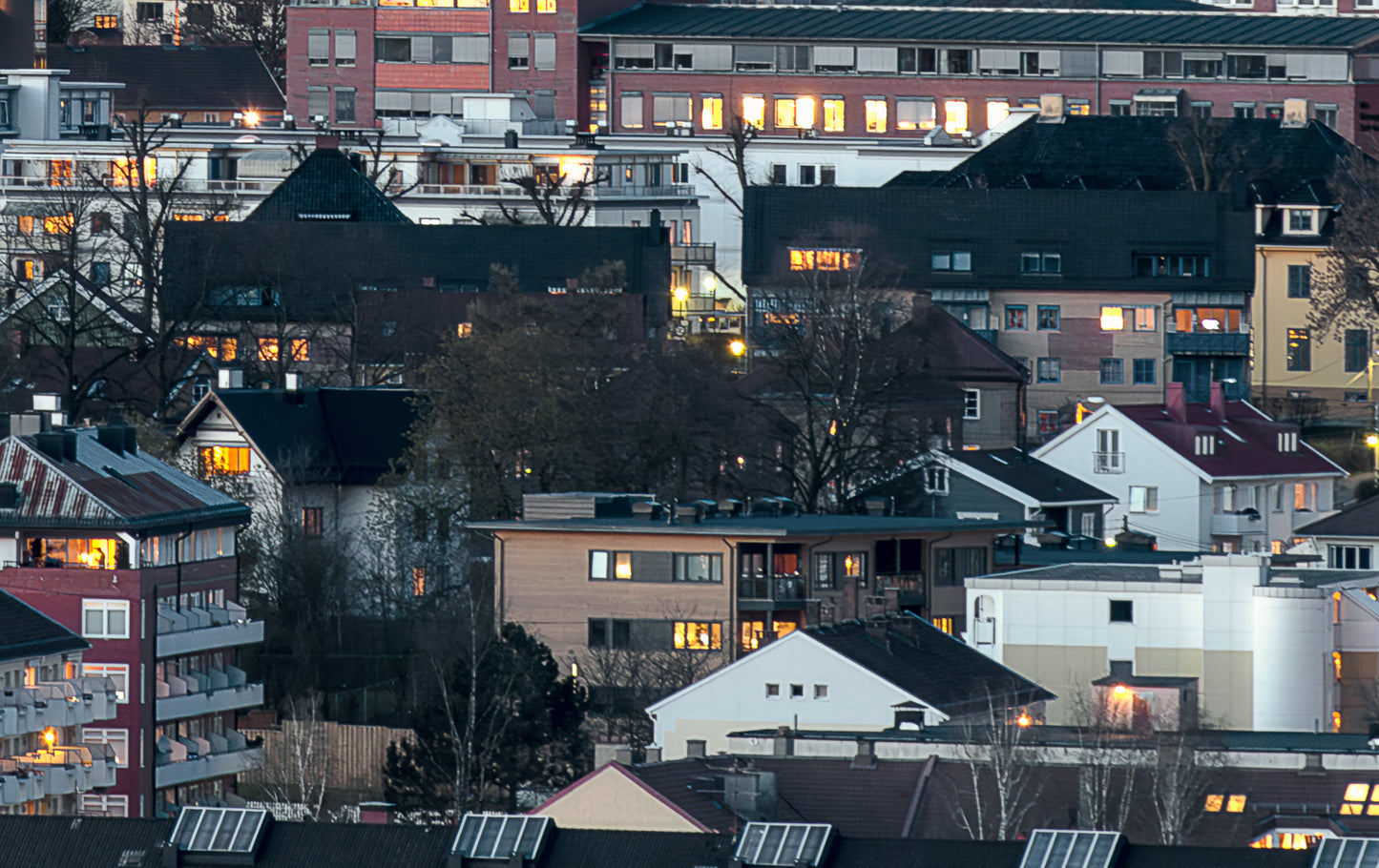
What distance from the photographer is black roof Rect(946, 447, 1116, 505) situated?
3447 inches

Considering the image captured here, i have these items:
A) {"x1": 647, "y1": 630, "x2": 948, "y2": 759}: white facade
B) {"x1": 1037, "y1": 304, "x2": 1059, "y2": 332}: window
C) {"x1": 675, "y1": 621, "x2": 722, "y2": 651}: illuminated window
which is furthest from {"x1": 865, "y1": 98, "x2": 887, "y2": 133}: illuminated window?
{"x1": 647, "y1": 630, "x2": 948, "y2": 759}: white facade

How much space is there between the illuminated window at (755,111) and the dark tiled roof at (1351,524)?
4181cm

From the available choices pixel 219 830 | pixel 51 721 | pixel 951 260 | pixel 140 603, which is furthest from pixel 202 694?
pixel 951 260

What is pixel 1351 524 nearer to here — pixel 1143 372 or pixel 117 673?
pixel 1143 372

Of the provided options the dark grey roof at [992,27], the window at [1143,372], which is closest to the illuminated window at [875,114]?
the dark grey roof at [992,27]

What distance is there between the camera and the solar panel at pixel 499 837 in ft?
151

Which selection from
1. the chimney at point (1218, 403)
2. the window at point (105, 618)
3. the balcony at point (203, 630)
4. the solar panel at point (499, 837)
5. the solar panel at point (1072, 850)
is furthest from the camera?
the chimney at point (1218, 403)

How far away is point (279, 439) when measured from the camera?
83.6m

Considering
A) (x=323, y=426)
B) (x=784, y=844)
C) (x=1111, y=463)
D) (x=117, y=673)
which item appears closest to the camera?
(x=784, y=844)

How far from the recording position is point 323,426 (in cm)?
8488

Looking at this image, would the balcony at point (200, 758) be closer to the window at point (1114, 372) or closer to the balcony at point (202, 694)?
the balcony at point (202, 694)

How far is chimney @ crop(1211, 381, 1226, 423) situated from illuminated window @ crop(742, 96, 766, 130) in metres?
32.6

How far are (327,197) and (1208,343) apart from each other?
80.6 feet

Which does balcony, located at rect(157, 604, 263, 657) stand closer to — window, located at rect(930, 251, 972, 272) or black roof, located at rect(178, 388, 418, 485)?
black roof, located at rect(178, 388, 418, 485)
